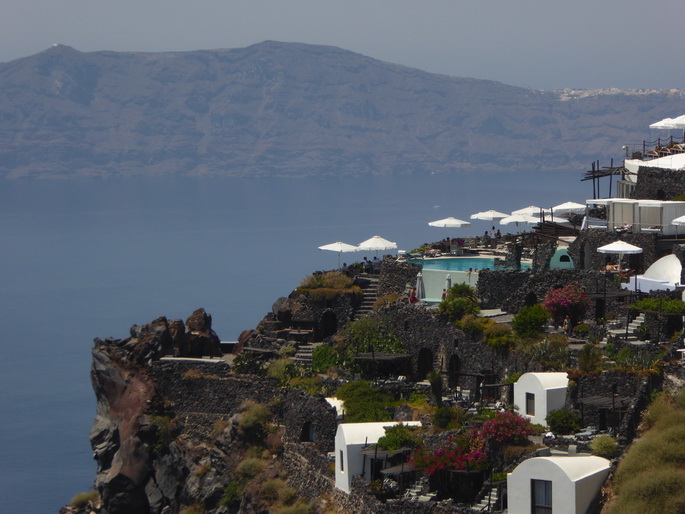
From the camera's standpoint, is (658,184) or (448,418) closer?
(448,418)

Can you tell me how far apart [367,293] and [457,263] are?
3676mm

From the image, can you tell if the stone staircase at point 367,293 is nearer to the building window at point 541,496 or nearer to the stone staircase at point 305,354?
the stone staircase at point 305,354

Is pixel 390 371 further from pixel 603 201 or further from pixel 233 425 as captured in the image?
pixel 603 201

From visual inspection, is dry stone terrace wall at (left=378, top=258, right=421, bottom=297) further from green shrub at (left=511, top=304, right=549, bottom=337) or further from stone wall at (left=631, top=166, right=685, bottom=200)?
green shrub at (left=511, top=304, right=549, bottom=337)

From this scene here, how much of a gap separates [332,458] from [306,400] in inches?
182

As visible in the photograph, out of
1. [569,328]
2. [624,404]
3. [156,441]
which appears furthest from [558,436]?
[156,441]

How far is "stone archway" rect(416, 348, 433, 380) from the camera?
49875 mm

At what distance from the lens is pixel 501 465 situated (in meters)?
36.2

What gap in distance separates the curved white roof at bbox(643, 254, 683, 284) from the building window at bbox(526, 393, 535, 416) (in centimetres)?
1055

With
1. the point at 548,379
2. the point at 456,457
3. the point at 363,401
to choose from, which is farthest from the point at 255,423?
the point at 456,457

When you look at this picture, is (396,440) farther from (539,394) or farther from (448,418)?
(539,394)

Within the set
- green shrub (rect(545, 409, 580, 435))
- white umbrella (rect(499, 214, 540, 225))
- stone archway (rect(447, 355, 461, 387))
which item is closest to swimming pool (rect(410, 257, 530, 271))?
white umbrella (rect(499, 214, 540, 225))

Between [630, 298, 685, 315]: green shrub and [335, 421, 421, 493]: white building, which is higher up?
[630, 298, 685, 315]: green shrub

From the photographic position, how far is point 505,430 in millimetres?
36625
